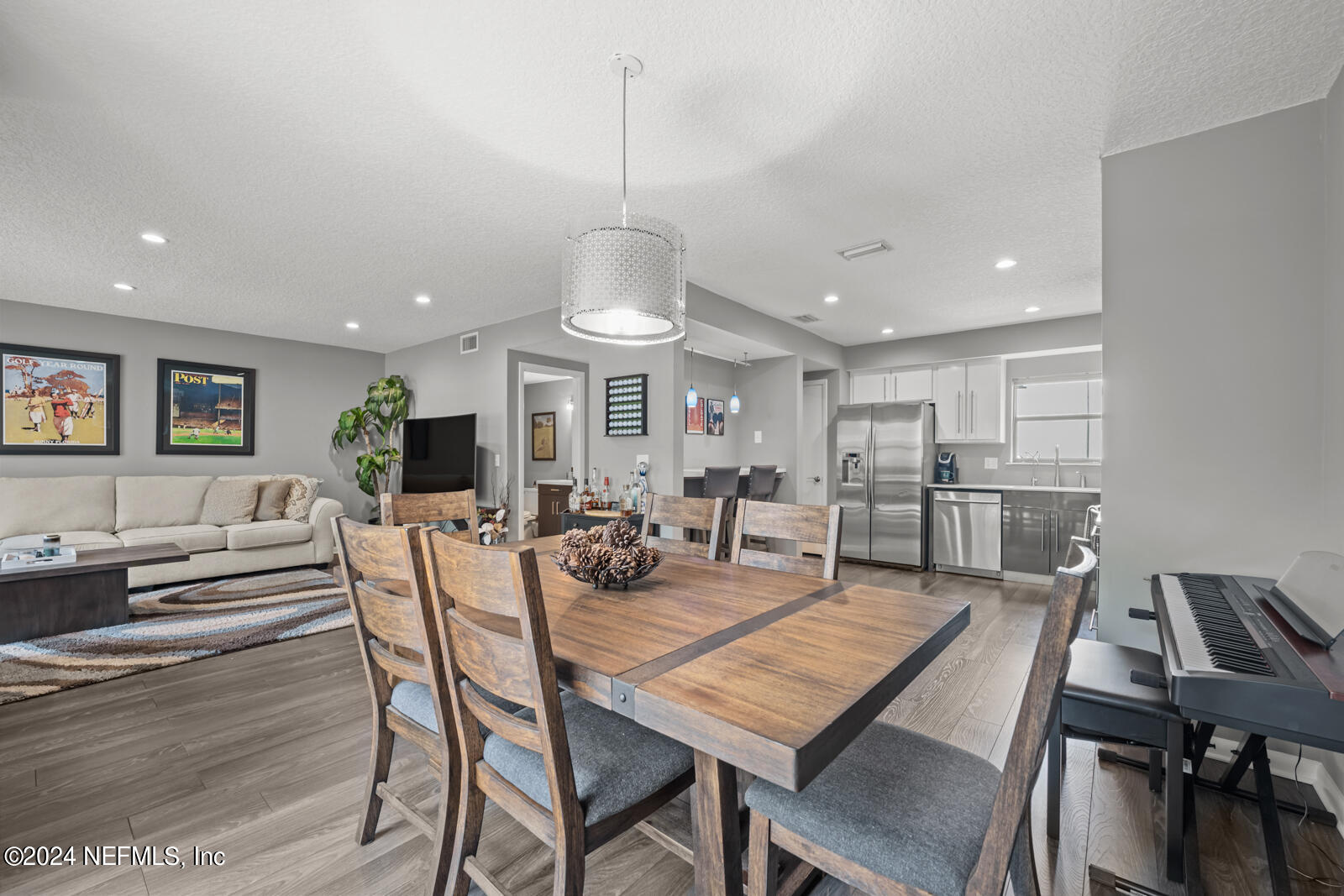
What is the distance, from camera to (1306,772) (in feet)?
6.53

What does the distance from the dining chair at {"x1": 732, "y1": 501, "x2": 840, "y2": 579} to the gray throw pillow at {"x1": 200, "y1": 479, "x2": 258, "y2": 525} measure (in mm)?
5314

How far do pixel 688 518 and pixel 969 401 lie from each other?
473 cm

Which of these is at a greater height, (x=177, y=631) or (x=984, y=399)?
(x=984, y=399)

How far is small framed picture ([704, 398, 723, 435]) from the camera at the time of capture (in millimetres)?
6684

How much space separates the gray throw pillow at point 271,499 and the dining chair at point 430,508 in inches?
161

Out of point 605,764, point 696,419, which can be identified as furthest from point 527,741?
point 696,419

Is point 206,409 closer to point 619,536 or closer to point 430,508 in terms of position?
point 430,508

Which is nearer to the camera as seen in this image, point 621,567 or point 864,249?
point 621,567

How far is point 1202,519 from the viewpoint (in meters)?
2.18

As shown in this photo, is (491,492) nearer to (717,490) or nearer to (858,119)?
(717,490)

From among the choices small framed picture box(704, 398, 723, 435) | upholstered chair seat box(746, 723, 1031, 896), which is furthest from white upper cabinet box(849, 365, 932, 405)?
upholstered chair seat box(746, 723, 1031, 896)

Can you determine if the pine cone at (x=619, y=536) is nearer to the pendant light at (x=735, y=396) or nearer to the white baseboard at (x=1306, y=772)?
the white baseboard at (x=1306, y=772)

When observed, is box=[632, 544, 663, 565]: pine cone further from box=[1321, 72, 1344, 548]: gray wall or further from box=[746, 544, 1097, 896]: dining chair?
box=[1321, 72, 1344, 548]: gray wall

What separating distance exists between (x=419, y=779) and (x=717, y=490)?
10.0 ft
